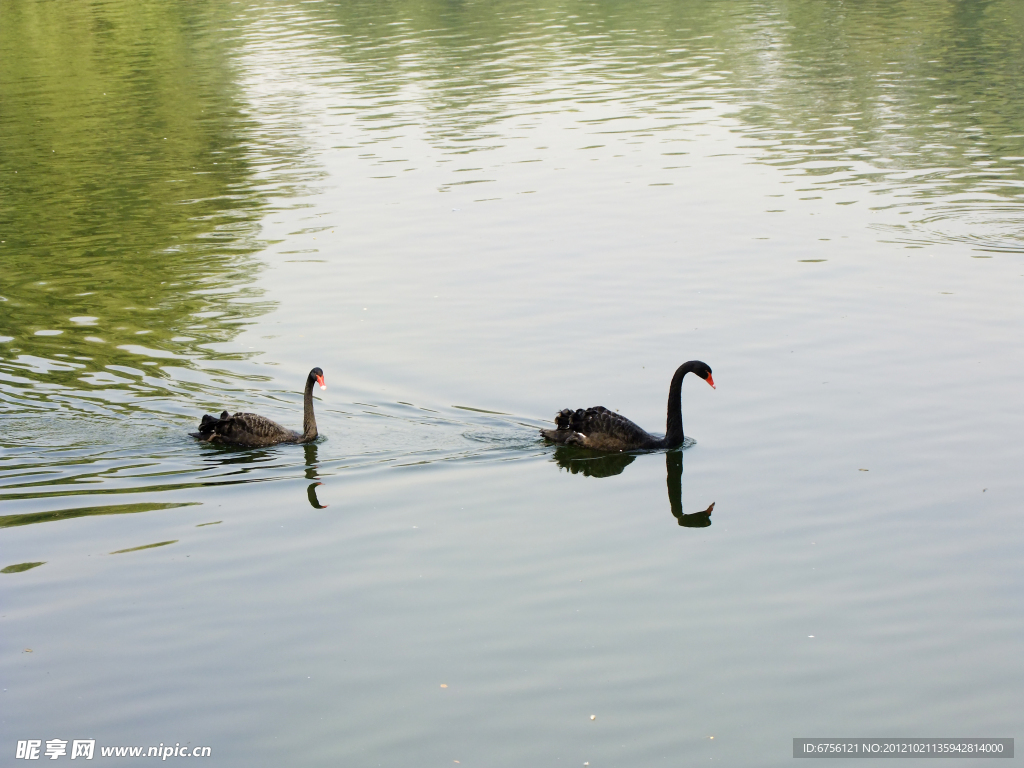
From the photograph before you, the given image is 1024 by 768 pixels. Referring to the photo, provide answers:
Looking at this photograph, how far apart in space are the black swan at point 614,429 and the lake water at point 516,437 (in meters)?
0.18

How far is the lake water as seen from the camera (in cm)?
752

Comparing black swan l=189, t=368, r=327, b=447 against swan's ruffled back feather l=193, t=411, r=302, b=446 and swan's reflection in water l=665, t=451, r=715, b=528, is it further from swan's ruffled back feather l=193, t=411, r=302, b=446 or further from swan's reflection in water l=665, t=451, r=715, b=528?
swan's reflection in water l=665, t=451, r=715, b=528

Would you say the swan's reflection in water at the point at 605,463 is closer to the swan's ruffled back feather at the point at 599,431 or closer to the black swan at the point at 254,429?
the swan's ruffled back feather at the point at 599,431

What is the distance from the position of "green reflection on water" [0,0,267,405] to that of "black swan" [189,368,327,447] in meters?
2.06

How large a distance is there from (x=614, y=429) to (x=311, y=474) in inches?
102

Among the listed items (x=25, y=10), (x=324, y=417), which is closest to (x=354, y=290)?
(x=324, y=417)

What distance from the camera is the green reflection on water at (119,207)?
14719 millimetres

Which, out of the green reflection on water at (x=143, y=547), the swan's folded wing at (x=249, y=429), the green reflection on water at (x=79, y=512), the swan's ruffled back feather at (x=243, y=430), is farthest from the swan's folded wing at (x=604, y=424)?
the green reflection on water at (x=143, y=547)

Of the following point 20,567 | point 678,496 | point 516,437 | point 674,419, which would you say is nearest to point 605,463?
point 674,419

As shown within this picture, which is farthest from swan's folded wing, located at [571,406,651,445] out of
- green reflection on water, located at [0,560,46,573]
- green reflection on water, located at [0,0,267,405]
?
green reflection on water, located at [0,0,267,405]

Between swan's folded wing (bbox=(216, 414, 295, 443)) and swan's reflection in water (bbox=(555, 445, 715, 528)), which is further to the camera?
swan's folded wing (bbox=(216, 414, 295, 443))

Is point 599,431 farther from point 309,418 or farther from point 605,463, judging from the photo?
point 309,418

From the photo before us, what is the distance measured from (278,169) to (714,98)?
10.5m

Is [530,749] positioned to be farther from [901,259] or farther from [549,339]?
[901,259]
